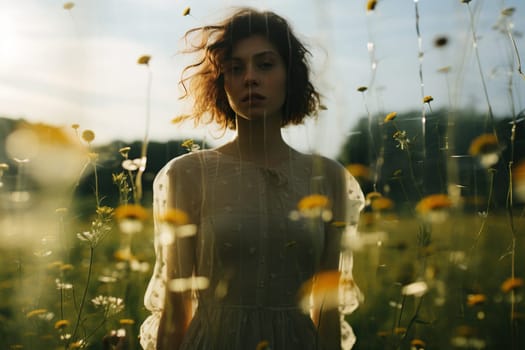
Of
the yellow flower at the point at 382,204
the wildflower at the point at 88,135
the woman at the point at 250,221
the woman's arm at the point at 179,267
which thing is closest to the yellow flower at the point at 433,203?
the yellow flower at the point at 382,204

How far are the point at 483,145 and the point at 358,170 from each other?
276 mm

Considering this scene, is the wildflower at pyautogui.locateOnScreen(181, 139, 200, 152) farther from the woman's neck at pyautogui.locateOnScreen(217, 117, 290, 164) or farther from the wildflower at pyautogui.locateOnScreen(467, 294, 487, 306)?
the wildflower at pyautogui.locateOnScreen(467, 294, 487, 306)

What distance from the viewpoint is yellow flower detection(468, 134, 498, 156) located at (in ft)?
3.38

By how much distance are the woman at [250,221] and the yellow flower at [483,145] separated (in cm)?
36

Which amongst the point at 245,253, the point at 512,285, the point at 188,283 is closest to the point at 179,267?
the point at 188,283

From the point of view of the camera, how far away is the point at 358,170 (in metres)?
1.06

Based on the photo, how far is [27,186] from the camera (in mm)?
1447

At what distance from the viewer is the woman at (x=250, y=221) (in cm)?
134

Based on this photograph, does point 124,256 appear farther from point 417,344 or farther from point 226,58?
point 226,58

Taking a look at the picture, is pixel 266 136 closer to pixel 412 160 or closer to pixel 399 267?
pixel 412 160

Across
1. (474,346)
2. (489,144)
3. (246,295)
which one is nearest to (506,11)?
(489,144)

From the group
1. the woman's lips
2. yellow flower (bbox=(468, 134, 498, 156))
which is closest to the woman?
the woman's lips

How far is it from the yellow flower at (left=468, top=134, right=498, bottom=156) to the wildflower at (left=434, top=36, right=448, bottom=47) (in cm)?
→ 22

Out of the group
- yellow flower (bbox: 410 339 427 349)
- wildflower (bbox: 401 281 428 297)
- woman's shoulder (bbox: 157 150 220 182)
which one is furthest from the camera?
woman's shoulder (bbox: 157 150 220 182)
